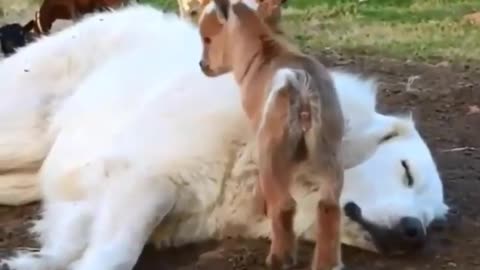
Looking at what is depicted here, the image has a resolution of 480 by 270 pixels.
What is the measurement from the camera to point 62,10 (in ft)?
15.8

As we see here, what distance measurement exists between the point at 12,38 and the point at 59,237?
Answer: 162cm

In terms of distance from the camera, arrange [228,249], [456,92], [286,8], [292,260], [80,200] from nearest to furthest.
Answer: [292,260]
[228,249]
[80,200]
[456,92]
[286,8]

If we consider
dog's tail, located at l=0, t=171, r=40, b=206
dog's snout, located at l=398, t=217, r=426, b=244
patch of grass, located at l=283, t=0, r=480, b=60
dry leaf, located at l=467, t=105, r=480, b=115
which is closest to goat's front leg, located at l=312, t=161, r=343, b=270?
dog's snout, located at l=398, t=217, r=426, b=244

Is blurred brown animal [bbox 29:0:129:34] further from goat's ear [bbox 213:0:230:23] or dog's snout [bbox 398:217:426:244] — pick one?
dog's snout [bbox 398:217:426:244]

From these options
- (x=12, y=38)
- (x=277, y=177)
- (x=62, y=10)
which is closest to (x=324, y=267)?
A: (x=277, y=177)

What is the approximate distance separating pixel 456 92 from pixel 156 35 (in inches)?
62.4

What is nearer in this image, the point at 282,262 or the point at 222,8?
the point at 282,262

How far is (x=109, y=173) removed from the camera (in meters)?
3.31

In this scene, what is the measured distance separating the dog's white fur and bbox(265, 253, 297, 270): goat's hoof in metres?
0.25

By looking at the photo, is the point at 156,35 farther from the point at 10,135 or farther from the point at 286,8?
the point at 286,8

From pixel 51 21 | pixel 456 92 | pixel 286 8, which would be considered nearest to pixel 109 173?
pixel 51 21

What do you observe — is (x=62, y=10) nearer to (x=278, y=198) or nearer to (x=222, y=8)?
(x=222, y=8)

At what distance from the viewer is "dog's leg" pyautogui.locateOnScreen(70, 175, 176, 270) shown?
3029 mm

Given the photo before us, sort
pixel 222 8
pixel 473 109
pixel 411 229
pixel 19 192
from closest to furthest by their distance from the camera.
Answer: pixel 411 229, pixel 222 8, pixel 19 192, pixel 473 109
